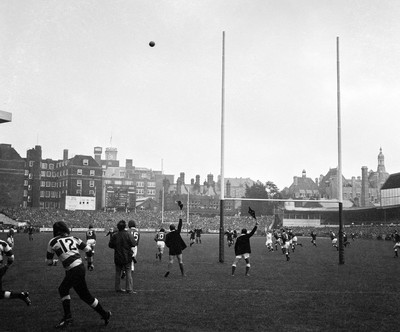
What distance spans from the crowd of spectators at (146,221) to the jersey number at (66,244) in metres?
67.8

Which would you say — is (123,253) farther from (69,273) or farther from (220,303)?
(69,273)

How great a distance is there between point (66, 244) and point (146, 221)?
86.4 metres

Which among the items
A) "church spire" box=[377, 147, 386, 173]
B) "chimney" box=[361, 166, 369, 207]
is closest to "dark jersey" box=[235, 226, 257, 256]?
"chimney" box=[361, 166, 369, 207]

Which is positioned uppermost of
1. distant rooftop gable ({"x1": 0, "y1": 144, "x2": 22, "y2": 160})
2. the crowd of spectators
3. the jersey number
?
distant rooftop gable ({"x1": 0, "y1": 144, "x2": 22, "y2": 160})

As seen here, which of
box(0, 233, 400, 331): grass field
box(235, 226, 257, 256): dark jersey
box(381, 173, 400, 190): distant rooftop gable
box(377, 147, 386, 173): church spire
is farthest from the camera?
box(377, 147, 386, 173): church spire

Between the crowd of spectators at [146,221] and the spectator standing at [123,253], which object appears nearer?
the spectator standing at [123,253]

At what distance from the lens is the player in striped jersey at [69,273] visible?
8.96m

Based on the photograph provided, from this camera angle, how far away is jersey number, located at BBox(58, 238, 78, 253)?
9212 mm

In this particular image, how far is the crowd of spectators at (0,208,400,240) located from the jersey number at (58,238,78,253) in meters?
67.8

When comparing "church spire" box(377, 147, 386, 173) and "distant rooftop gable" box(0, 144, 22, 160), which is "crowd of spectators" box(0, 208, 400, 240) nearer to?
"distant rooftop gable" box(0, 144, 22, 160)

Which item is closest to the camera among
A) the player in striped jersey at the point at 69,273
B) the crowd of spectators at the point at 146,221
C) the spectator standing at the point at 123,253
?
the player in striped jersey at the point at 69,273

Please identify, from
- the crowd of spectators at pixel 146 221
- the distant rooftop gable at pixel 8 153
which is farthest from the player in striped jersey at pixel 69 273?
the distant rooftop gable at pixel 8 153

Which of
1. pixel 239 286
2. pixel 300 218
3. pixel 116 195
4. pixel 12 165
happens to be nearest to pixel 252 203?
pixel 300 218

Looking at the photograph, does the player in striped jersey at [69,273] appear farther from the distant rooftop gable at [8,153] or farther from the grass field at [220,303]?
the distant rooftop gable at [8,153]
